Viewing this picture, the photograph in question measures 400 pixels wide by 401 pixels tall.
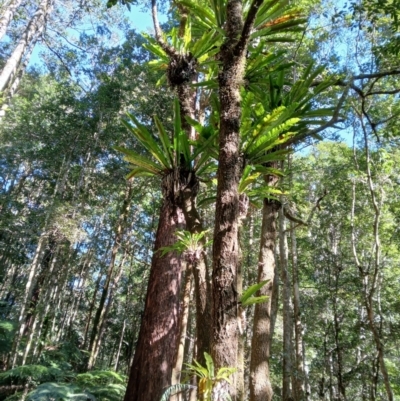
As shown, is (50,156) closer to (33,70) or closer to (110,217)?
(110,217)

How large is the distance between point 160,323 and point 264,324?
2.88ft

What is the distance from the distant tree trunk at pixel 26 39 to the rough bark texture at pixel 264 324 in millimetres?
7447

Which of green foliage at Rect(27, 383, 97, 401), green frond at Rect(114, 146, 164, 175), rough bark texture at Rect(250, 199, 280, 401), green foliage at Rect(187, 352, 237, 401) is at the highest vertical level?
green frond at Rect(114, 146, 164, 175)

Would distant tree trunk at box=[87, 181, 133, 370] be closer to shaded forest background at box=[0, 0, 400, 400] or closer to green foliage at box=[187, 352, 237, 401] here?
shaded forest background at box=[0, 0, 400, 400]

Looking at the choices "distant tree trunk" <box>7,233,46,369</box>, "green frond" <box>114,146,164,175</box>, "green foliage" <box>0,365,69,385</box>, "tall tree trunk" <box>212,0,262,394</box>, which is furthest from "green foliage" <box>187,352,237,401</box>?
"distant tree trunk" <box>7,233,46,369</box>

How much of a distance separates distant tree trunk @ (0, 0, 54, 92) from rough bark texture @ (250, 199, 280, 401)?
7447 mm

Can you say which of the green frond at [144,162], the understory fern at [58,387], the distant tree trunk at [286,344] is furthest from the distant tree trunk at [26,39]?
the distant tree trunk at [286,344]

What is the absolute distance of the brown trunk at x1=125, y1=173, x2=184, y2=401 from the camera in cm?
253

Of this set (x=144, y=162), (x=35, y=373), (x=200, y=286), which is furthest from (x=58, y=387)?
(x=144, y=162)

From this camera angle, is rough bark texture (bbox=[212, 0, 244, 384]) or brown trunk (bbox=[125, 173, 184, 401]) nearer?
rough bark texture (bbox=[212, 0, 244, 384])

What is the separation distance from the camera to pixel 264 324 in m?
2.39

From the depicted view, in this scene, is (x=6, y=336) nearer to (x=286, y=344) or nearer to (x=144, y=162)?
(x=286, y=344)

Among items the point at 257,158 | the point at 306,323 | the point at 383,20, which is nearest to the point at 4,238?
the point at 306,323

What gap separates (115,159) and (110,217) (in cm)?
331
